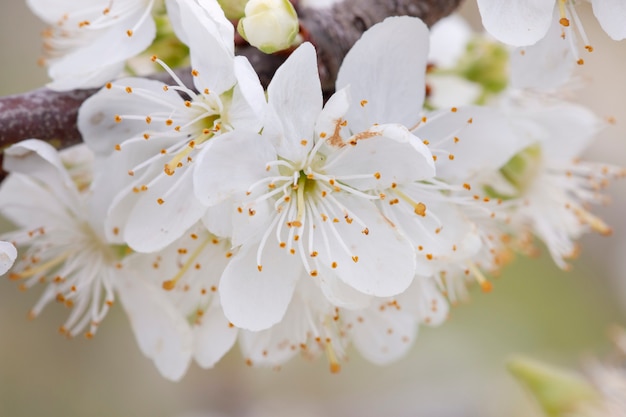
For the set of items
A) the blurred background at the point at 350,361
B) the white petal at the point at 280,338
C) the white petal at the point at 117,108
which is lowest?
the blurred background at the point at 350,361

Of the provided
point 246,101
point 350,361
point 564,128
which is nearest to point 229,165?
point 246,101

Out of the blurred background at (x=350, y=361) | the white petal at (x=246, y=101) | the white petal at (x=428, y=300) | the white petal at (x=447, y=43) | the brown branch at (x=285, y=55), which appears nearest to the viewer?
the white petal at (x=246, y=101)

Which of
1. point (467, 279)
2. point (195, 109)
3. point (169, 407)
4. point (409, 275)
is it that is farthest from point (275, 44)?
point (169, 407)

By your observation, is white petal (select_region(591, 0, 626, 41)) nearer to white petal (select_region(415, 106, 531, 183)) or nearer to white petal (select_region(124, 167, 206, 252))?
white petal (select_region(415, 106, 531, 183))

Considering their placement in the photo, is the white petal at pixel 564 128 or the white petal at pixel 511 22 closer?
the white petal at pixel 511 22

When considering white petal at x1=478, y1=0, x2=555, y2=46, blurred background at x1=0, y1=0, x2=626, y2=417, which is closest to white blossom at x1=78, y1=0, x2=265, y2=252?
white petal at x1=478, y1=0, x2=555, y2=46

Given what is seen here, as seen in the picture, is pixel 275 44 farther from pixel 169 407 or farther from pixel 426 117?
pixel 169 407

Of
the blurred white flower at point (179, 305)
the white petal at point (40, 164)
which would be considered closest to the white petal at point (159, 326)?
the blurred white flower at point (179, 305)

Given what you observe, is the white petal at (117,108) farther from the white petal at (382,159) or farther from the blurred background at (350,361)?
the blurred background at (350,361)
